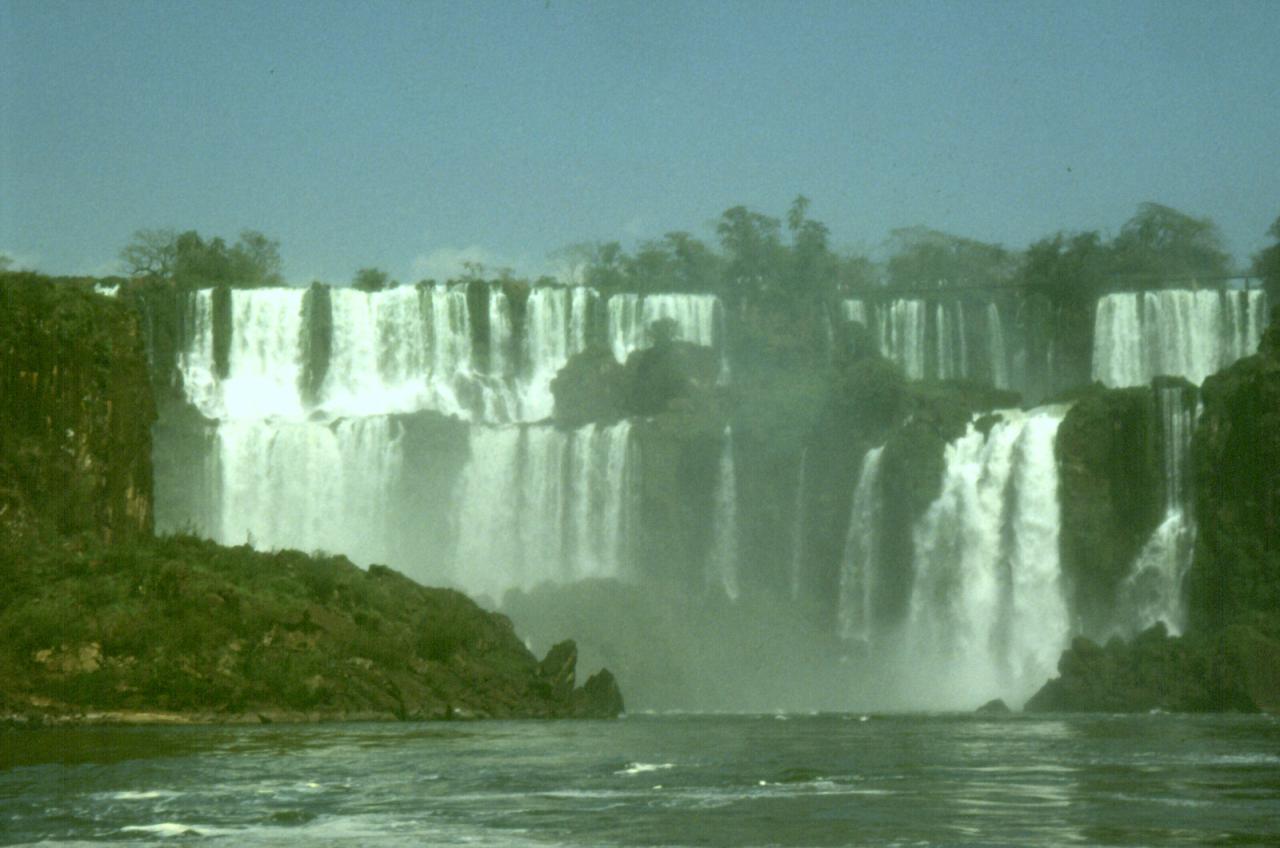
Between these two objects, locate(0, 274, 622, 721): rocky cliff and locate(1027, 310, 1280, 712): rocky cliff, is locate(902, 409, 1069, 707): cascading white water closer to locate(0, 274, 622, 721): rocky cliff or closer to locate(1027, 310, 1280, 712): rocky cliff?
locate(1027, 310, 1280, 712): rocky cliff

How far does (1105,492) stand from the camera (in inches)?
3046

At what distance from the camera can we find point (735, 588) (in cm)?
9219

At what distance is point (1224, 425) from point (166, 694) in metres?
40.1

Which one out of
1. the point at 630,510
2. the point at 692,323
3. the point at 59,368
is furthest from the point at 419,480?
the point at 59,368

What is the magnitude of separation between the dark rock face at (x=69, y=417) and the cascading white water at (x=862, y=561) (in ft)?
118

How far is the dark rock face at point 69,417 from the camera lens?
55.0 meters

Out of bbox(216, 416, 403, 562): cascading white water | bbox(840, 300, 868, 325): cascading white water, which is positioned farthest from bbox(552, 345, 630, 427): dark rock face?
bbox(840, 300, 868, 325): cascading white water

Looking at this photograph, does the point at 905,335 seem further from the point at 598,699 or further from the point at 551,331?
the point at 598,699

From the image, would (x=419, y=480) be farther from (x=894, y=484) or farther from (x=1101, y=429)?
(x=1101, y=429)

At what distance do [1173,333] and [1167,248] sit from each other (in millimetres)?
25579

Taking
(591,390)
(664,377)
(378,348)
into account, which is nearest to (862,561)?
(664,377)

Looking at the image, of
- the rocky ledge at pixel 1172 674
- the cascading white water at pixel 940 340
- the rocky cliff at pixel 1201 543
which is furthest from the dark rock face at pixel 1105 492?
the cascading white water at pixel 940 340

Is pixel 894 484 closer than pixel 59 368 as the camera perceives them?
No

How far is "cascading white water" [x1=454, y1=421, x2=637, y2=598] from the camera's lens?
91.9 metres
